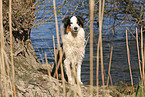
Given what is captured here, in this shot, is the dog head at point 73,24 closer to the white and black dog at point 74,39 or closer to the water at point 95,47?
the white and black dog at point 74,39

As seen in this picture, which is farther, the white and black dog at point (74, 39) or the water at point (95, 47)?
the water at point (95, 47)

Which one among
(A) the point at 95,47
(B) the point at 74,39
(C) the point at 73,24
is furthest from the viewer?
(A) the point at 95,47

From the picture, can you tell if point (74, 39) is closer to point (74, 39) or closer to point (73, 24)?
point (74, 39)

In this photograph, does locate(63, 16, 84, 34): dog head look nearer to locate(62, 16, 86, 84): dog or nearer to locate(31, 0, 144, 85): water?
locate(62, 16, 86, 84): dog

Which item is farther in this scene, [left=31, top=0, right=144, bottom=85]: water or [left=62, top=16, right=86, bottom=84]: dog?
[left=31, top=0, right=144, bottom=85]: water

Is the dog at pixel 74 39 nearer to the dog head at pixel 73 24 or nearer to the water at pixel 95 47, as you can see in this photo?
the dog head at pixel 73 24

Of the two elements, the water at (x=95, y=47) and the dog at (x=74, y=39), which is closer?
the dog at (x=74, y=39)

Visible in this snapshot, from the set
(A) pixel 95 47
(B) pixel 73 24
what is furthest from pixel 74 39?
(A) pixel 95 47

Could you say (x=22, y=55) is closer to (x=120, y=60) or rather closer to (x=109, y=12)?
(x=120, y=60)

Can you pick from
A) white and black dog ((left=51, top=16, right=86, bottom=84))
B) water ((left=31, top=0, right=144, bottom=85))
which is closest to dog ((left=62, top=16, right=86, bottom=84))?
white and black dog ((left=51, top=16, right=86, bottom=84))

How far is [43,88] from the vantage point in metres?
3.23

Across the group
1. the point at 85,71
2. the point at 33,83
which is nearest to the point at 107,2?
the point at 85,71

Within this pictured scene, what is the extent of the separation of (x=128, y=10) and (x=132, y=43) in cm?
148

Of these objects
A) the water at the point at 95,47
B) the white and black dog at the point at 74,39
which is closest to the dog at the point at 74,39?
the white and black dog at the point at 74,39
